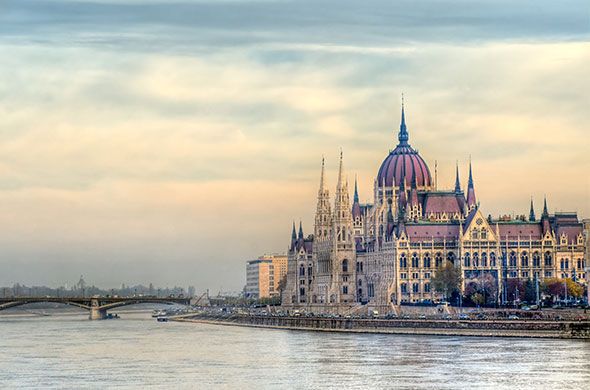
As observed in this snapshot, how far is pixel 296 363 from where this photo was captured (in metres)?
112

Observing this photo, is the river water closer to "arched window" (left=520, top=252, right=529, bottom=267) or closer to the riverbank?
the riverbank

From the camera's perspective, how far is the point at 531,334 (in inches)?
5251

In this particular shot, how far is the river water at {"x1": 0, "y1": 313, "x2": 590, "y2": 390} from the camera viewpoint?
97.1 metres

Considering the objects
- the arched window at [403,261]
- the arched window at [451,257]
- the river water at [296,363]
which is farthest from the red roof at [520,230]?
the river water at [296,363]

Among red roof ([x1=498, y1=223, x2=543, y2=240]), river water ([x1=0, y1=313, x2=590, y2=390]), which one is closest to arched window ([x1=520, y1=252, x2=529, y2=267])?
red roof ([x1=498, y1=223, x2=543, y2=240])

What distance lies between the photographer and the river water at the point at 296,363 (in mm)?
97062

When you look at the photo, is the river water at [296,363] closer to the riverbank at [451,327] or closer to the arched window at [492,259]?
the riverbank at [451,327]

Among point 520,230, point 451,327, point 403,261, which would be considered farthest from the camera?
point 520,230

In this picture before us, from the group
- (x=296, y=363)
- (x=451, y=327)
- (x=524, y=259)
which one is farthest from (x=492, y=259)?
(x=296, y=363)

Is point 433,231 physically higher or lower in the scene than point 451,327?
higher

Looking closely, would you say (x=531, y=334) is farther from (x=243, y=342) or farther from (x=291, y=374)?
(x=291, y=374)

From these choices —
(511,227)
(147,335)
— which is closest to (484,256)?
(511,227)

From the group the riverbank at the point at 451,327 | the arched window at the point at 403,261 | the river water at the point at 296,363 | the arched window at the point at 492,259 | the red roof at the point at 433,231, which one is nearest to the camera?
the river water at the point at 296,363

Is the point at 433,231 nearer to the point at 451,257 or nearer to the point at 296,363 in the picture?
the point at 451,257
